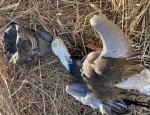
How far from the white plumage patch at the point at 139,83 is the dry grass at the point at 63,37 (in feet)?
0.54

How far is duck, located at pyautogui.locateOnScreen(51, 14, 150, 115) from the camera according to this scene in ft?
4.50

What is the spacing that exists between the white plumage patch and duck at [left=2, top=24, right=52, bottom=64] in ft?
1.59

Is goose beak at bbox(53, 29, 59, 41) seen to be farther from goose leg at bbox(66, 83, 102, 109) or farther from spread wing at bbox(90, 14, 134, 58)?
spread wing at bbox(90, 14, 134, 58)

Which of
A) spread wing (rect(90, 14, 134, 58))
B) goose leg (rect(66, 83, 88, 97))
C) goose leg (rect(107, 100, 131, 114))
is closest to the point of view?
spread wing (rect(90, 14, 134, 58))

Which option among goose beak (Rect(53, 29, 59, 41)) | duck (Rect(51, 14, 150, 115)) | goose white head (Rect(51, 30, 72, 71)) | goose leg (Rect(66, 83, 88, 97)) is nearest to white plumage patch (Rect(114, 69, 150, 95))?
duck (Rect(51, 14, 150, 115))

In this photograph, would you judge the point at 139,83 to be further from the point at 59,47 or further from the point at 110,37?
the point at 59,47

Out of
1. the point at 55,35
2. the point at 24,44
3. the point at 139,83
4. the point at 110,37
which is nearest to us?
the point at 110,37

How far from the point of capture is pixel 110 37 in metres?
1.36

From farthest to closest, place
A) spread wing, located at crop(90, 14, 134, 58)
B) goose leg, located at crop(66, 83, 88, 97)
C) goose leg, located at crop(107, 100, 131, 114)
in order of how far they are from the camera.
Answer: goose leg, located at crop(66, 83, 88, 97) → goose leg, located at crop(107, 100, 131, 114) → spread wing, located at crop(90, 14, 134, 58)

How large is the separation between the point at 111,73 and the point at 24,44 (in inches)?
18.3

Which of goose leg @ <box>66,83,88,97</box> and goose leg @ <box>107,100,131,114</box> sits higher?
goose leg @ <box>66,83,88,97</box>

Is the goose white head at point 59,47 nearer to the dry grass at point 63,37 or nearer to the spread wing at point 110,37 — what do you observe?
the dry grass at point 63,37

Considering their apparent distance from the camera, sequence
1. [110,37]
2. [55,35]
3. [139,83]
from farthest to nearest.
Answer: [55,35]
[139,83]
[110,37]

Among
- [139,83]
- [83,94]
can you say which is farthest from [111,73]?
[83,94]
